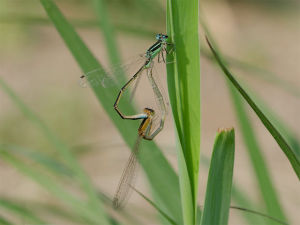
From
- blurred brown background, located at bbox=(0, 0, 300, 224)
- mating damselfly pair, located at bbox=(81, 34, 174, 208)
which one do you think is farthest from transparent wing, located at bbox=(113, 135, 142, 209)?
blurred brown background, located at bbox=(0, 0, 300, 224)

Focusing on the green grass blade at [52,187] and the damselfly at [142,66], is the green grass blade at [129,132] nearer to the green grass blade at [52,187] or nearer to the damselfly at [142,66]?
the damselfly at [142,66]

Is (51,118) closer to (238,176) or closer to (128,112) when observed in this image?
(238,176)

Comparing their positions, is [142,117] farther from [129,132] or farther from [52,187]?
[52,187]

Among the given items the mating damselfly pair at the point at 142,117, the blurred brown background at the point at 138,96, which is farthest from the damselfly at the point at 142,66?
the blurred brown background at the point at 138,96

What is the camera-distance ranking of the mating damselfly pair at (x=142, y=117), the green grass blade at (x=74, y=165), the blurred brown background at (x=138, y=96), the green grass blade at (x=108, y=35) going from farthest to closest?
1. the blurred brown background at (x=138, y=96)
2. the green grass blade at (x=108, y=35)
3. the green grass blade at (x=74, y=165)
4. the mating damselfly pair at (x=142, y=117)

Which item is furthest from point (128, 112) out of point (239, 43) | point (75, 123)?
point (239, 43)

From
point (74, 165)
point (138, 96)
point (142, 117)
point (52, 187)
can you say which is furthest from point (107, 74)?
point (138, 96)

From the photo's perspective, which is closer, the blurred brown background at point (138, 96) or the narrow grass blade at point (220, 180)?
the narrow grass blade at point (220, 180)
